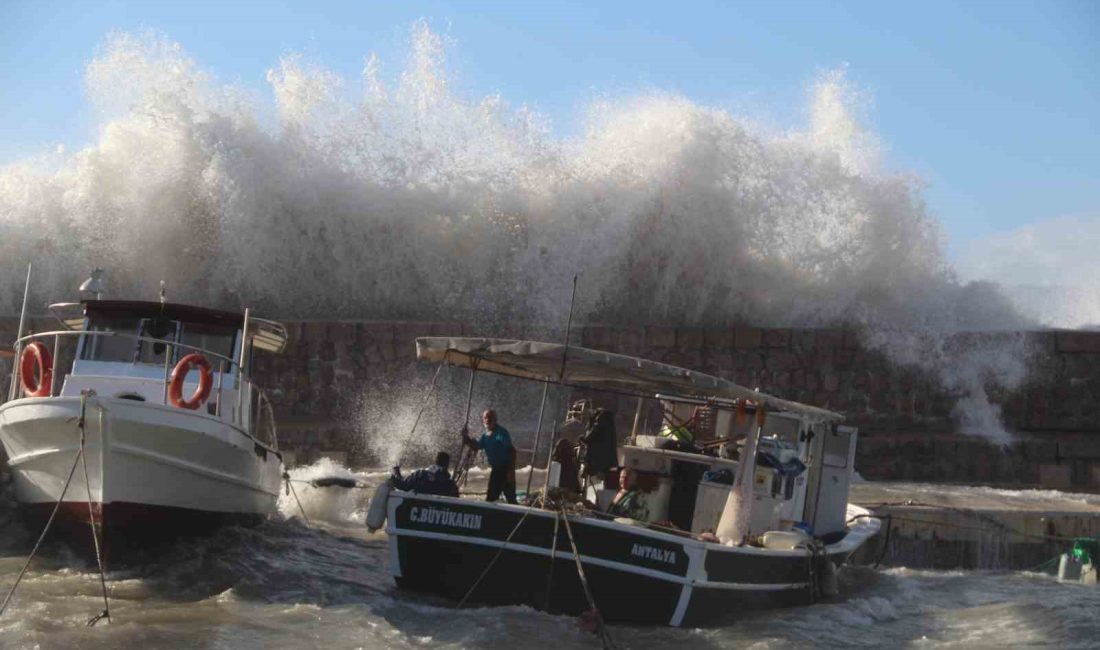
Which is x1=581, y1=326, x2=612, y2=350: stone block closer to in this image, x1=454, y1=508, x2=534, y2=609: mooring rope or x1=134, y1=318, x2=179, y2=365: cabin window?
x1=134, y1=318, x2=179, y2=365: cabin window

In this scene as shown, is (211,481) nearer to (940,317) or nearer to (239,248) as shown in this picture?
(239,248)

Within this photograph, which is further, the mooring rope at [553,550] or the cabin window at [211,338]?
the cabin window at [211,338]

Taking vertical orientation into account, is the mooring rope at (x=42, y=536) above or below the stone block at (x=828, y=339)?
below

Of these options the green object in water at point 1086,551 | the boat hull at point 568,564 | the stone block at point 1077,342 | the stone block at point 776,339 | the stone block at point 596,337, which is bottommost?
the boat hull at point 568,564

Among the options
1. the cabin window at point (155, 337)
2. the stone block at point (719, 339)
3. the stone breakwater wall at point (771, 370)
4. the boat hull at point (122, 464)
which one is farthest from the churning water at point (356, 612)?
the stone block at point (719, 339)

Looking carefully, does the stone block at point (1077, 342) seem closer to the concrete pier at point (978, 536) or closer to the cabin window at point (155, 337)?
the concrete pier at point (978, 536)

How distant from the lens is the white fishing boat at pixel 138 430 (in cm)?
1123

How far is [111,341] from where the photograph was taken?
13.3 meters

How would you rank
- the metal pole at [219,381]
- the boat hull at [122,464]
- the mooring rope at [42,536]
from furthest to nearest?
the metal pole at [219,381]
the boat hull at [122,464]
the mooring rope at [42,536]

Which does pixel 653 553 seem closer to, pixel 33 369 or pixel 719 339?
pixel 33 369

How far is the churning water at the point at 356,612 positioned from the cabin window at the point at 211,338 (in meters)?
1.82

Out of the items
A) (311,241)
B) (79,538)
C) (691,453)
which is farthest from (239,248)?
(691,453)

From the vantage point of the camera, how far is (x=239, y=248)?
2480 cm

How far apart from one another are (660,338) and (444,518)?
10.8 metres
